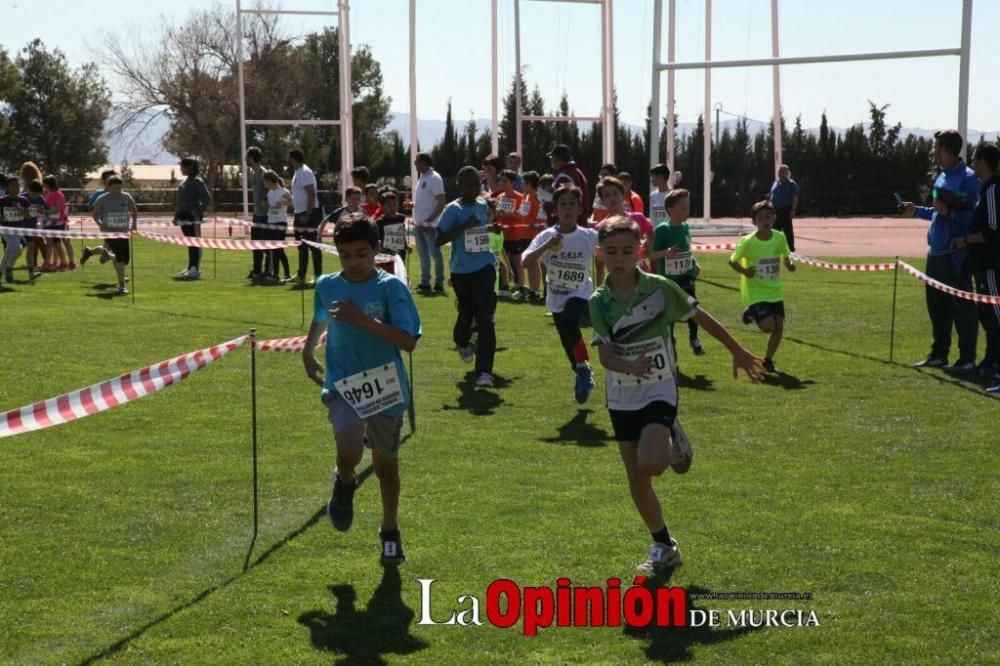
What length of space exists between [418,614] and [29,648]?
1710mm

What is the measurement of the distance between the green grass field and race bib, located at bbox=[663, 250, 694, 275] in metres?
1.05

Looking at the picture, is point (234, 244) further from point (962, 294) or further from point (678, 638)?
point (678, 638)

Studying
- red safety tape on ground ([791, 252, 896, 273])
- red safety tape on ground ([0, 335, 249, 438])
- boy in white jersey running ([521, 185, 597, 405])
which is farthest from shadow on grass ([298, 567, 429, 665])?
red safety tape on ground ([791, 252, 896, 273])

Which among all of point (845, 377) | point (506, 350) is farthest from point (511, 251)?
point (845, 377)

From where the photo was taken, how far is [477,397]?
12492mm

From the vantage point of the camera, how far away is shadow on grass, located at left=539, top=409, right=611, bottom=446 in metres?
10.4

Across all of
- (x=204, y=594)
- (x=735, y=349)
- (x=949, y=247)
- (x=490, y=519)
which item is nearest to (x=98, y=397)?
(x=204, y=594)

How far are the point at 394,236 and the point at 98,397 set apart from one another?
13904mm

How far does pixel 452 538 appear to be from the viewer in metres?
7.45

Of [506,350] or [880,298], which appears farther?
[880,298]

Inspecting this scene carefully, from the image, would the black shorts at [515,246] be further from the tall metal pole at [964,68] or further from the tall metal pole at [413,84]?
the tall metal pole at [413,84]

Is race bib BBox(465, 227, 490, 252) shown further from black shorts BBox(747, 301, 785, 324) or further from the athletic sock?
the athletic sock

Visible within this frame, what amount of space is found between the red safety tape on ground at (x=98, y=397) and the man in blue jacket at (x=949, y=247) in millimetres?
8286

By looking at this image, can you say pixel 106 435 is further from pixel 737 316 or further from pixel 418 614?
pixel 737 316
